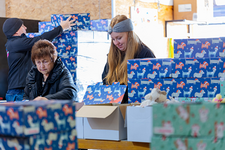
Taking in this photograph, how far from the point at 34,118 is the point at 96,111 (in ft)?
2.95

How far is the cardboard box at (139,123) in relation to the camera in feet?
5.69

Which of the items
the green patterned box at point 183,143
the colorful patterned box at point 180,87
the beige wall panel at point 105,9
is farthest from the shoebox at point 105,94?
the beige wall panel at point 105,9

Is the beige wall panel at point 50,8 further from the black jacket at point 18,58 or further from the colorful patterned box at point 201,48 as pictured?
the colorful patterned box at point 201,48

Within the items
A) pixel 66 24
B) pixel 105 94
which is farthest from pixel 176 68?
pixel 66 24

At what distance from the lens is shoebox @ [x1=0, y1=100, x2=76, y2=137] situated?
96 cm

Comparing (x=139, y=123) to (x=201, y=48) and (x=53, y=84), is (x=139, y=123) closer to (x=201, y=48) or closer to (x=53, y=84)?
(x=201, y=48)

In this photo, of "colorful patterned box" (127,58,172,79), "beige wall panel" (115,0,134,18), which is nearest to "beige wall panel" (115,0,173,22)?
"beige wall panel" (115,0,134,18)

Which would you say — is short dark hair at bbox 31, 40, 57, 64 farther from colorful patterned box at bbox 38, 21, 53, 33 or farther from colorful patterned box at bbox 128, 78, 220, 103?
colorful patterned box at bbox 38, 21, 53, 33

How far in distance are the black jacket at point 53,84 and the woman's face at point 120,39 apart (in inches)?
22.9

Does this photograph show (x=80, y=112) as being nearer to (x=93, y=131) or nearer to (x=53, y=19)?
(x=93, y=131)

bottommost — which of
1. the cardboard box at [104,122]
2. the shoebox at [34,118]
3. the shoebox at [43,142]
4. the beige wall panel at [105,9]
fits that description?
the cardboard box at [104,122]

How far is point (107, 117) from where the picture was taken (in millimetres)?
1862

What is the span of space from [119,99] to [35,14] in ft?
12.4

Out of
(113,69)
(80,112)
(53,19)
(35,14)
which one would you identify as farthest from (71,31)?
(80,112)
